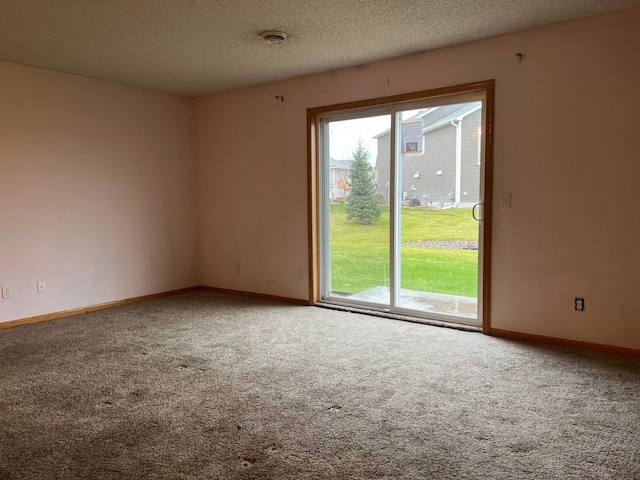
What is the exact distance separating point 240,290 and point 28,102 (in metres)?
2.92

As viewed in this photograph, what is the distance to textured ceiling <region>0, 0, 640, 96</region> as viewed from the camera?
3.04 m

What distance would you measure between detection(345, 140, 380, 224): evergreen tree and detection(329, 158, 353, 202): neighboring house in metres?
0.06

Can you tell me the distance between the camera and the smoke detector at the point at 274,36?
351 centimetres

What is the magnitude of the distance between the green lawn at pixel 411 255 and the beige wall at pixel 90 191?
216 cm

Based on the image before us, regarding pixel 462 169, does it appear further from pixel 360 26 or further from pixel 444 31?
pixel 360 26

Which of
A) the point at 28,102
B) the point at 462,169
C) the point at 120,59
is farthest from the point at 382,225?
the point at 28,102

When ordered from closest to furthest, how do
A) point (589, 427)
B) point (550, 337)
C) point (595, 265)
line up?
point (589, 427) < point (595, 265) < point (550, 337)

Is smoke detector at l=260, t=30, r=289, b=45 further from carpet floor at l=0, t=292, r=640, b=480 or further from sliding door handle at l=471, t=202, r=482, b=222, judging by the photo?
carpet floor at l=0, t=292, r=640, b=480

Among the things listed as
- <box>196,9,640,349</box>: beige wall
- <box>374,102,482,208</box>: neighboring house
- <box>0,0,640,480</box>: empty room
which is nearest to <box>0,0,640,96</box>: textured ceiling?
<box>0,0,640,480</box>: empty room

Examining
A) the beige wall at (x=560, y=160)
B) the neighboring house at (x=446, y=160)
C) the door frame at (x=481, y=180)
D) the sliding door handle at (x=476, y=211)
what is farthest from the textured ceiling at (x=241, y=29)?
the sliding door handle at (x=476, y=211)

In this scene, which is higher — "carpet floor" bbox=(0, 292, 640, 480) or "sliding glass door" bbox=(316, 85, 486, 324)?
"sliding glass door" bbox=(316, 85, 486, 324)

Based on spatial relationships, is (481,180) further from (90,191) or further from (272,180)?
(90,191)

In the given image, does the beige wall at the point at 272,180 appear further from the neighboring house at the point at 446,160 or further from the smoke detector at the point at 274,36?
the smoke detector at the point at 274,36

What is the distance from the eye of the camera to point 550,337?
358 centimetres
